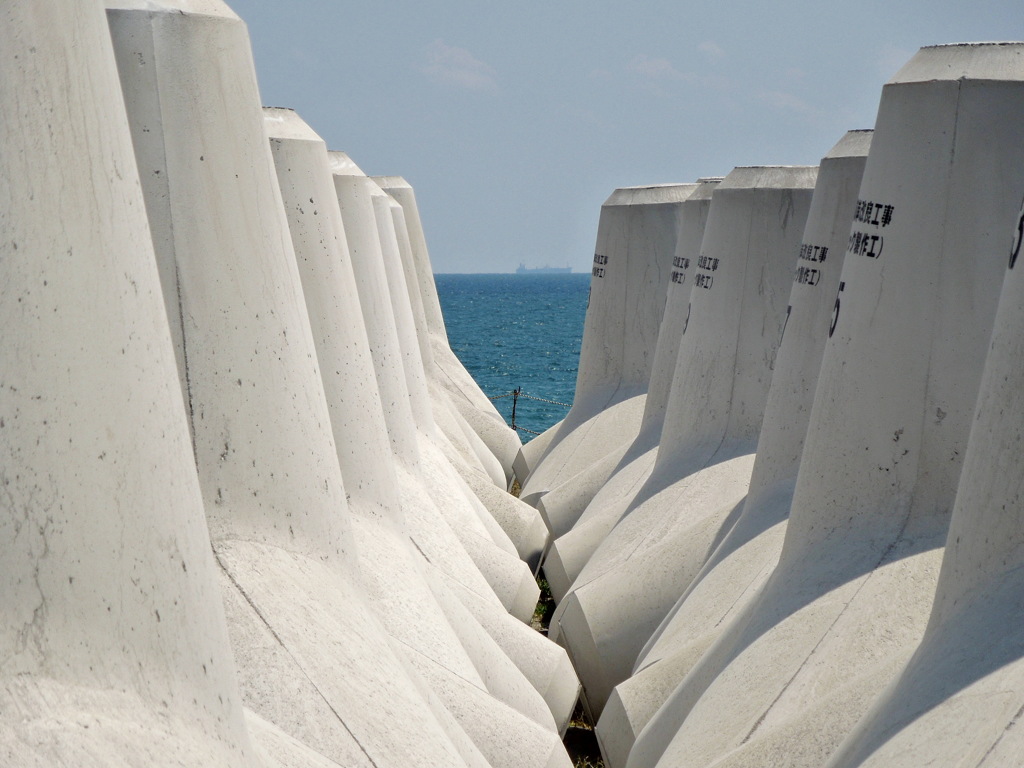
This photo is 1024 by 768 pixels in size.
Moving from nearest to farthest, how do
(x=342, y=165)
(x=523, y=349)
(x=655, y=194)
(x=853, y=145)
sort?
(x=853, y=145), (x=342, y=165), (x=655, y=194), (x=523, y=349)

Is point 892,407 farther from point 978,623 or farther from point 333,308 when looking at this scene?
point 333,308

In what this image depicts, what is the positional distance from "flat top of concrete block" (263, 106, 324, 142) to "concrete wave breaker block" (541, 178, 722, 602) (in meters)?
4.29

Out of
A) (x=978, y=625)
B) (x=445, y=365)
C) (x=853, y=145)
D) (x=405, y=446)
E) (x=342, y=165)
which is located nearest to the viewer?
(x=978, y=625)

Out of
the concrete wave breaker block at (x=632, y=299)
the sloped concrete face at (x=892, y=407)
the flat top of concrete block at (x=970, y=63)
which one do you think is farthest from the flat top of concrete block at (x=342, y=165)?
the concrete wave breaker block at (x=632, y=299)

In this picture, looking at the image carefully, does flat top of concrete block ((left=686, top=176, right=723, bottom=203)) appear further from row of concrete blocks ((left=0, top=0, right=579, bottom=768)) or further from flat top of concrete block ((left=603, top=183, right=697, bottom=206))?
row of concrete blocks ((left=0, top=0, right=579, bottom=768))

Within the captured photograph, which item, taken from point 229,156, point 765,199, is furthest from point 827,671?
point 765,199

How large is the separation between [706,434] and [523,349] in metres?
47.5

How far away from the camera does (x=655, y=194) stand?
36.8 ft

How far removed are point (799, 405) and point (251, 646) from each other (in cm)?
313

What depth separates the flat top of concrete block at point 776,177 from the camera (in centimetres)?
700

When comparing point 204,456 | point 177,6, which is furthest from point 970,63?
point 204,456

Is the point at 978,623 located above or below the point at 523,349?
above

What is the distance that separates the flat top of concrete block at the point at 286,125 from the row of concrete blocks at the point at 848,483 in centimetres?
208

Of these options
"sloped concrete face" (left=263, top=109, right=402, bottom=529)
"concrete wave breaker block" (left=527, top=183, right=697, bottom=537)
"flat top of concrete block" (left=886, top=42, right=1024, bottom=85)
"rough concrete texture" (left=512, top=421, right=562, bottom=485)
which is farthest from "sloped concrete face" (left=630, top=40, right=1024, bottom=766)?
"rough concrete texture" (left=512, top=421, right=562, bottom=485)
